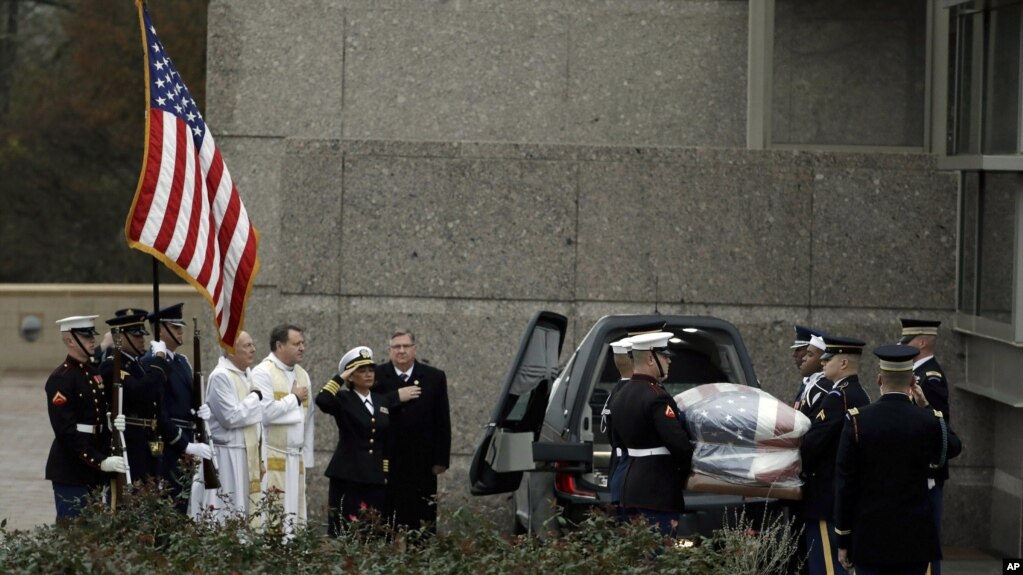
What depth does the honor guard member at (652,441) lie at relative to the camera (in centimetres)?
864

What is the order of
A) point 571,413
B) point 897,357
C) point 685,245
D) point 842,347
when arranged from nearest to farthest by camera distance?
1. point 897,357
2. point 842,347
3. point 571,413
4. point 685,245

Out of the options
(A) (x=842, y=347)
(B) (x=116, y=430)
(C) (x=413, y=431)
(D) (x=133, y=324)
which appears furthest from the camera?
(C) (x=413, y=431)

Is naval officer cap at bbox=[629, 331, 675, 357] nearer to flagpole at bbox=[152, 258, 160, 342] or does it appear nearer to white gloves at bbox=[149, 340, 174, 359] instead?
flagpole at bbox=[152, 258, 160, 342]

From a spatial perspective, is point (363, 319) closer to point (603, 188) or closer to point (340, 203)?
point (340, 203)

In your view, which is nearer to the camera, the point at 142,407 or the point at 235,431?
the point at 142,407

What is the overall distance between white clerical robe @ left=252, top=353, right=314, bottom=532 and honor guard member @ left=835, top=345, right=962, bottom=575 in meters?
4.56

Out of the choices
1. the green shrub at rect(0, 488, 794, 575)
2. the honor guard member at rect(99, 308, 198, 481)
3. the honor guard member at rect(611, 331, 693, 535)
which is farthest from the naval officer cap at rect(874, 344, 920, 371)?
the honor guard member at rect(99, 308, 198, 481)

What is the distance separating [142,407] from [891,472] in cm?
483

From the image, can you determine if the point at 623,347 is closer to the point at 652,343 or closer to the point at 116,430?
the point at 652,343

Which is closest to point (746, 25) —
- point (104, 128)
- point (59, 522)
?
point (59, 522)

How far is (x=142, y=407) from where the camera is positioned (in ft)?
33.9

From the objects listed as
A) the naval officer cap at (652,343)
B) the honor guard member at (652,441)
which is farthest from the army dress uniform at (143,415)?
the naval officer cap at (652,343)

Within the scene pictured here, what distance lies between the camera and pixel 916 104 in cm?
1342

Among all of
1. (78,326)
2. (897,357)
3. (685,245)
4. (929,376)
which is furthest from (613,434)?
(685,245)
